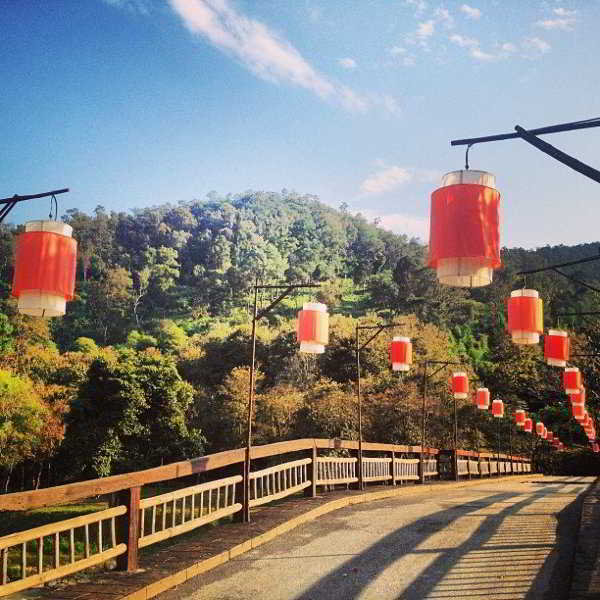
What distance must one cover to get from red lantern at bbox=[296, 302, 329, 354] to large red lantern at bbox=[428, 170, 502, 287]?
6931mm

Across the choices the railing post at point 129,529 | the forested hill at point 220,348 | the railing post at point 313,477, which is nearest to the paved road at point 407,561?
the railing post at point 129,529

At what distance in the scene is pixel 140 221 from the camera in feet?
355

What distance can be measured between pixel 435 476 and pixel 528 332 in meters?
13.7

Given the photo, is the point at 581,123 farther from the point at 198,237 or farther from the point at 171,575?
the point at 198,237

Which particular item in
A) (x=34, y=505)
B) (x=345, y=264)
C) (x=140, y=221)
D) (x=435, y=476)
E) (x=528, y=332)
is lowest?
(x=435, y=476)

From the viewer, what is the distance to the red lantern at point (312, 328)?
11.3 meters

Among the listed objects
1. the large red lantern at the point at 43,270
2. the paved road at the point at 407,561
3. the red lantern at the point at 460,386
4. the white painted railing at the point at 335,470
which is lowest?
the paved road at the point at 407,561

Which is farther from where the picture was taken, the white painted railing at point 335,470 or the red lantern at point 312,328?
the white painted railing at point 335,470

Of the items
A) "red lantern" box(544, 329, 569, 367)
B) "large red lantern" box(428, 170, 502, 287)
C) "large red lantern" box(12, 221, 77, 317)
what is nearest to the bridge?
"large red lantern" box(12, 221, 77, 317)

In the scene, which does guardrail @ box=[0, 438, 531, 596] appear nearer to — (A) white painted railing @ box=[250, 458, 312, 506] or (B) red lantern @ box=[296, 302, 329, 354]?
(A) white painted railing @ box=[250, 458, 312, 506]

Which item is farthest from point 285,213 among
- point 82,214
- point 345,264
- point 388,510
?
point 388,510

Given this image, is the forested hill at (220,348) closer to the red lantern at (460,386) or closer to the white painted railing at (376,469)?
the red lantern at (460,386)

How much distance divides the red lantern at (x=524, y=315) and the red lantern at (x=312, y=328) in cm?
360

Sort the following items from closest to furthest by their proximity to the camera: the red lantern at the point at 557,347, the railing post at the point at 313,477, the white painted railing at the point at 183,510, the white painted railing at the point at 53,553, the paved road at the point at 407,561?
the white painted railing at the point at 53,553 → the paved road at the point at 407,561 → the white painted railing at the point at 183,510 → the railing post at the point at 313,477 → the red lantern at the point at 557,347
